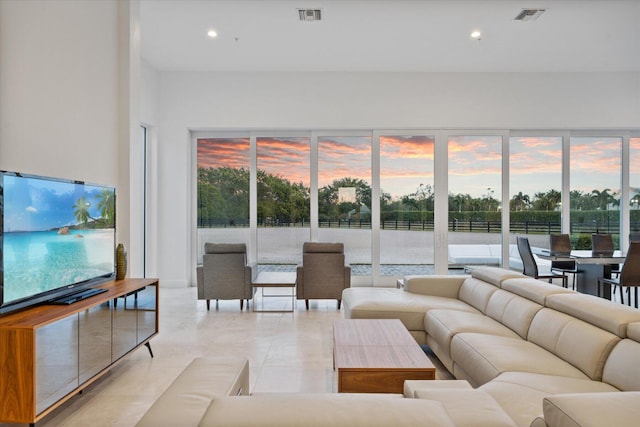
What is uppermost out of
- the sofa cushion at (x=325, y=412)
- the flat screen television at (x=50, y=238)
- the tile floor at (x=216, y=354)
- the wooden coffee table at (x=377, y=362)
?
the flat screen television at (x=50, y=238)

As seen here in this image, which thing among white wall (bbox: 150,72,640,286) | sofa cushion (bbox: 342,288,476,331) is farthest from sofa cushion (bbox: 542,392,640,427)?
white wall (bbox: 150,72,640,286)

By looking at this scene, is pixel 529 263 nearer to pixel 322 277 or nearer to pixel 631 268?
pixel 631 268

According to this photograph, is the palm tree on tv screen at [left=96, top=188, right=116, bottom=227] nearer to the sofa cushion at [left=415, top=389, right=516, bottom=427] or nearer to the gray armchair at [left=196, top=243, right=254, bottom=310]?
the gray armchair at [left=196, top=243, right=254, bottom=310]

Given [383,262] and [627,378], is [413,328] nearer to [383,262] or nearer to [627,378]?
[627,378]

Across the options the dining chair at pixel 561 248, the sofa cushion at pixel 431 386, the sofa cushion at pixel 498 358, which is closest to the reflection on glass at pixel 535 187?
the dining chair at pixel 561 248

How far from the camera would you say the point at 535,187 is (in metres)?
6.94

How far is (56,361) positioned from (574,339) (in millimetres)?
3011

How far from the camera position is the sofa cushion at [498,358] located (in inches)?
88.5

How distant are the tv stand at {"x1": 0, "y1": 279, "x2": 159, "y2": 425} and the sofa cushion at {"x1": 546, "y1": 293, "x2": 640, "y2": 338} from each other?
309cm

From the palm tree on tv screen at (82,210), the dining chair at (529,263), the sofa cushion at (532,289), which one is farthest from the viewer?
the dining chair at (529,263)

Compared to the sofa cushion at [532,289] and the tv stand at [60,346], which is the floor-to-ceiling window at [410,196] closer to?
the sofa cushion at [532,289]

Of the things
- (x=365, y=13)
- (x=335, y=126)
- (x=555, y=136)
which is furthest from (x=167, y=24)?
(x=555, y=136)

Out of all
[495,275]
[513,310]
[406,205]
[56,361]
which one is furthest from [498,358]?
[406,205]

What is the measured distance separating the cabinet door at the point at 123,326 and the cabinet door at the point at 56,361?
1.58 feet
